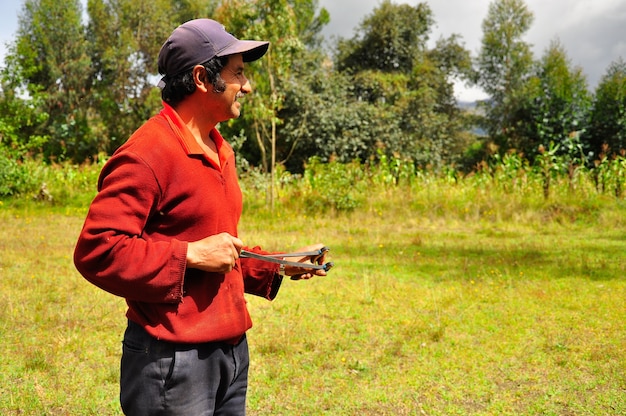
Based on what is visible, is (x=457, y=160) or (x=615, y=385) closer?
(x=615, y=385)

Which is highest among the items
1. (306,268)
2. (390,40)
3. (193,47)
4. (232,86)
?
(390,40)

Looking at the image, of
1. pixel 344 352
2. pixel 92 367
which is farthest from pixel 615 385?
pixel 92 367

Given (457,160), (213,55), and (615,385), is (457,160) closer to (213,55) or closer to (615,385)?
(615,385)

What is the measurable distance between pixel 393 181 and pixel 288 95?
606 cm

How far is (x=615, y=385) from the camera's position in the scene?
13.5ft

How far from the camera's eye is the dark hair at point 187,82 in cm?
179

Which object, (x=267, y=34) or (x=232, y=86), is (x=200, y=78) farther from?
(x=267, y=34)

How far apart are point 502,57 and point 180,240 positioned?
29.4 meters

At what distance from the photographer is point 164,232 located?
1717mm

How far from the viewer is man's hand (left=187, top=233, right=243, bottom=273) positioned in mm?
1632

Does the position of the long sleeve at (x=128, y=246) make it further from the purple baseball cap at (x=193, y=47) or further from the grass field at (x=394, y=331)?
the grass field at (x=394, y=331)

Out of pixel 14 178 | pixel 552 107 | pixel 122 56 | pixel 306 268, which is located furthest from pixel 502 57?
pixel 306 268

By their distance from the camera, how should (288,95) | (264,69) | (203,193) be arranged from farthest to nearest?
(288,95), (264,69), (203,193)

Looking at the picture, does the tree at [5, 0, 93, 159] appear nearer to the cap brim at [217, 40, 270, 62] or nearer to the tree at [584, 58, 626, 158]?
the tree at [584, 58, 626, 158]
